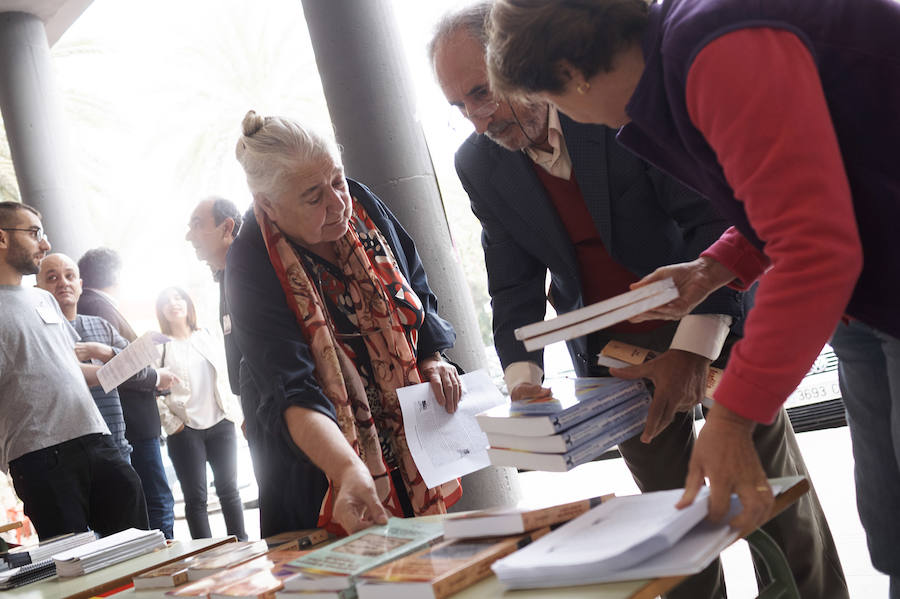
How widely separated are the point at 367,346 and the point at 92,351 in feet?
7.38

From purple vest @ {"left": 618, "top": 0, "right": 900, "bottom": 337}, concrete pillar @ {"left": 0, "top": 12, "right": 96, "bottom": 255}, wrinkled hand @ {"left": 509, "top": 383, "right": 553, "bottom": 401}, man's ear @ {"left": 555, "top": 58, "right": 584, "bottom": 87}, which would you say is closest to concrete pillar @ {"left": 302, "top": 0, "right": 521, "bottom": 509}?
wrinkled hand @ {"left": 509, "top": 383, "right": 553, "bottom": 401}

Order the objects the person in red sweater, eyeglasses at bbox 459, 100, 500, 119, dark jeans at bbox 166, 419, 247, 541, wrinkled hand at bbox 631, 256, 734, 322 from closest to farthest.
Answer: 1. the person in red sweater
2. wrinkled hand at bbox 631, 256, 734, 322
3. eyeglasses at bbox 459, 100, 500, 119
4. dark jeans at bbox 166, 419, 247, 541

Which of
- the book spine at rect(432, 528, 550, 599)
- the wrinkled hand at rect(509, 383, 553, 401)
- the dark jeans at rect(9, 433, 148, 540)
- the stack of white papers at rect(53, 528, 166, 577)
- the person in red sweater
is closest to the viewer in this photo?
the person in red sweater

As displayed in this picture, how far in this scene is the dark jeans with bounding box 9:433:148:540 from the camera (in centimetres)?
297

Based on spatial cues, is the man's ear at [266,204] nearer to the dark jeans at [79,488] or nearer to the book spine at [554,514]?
the book spine at [554,514]

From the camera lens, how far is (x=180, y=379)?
4461mm

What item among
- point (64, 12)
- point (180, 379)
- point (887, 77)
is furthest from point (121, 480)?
point (64, 12)

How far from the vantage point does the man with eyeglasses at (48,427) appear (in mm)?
2984

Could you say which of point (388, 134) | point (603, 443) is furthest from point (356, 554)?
point (388, 134)

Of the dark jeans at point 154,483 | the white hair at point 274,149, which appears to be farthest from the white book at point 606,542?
the dark jeans at point 154,483

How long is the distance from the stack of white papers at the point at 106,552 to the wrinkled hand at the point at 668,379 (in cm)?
136

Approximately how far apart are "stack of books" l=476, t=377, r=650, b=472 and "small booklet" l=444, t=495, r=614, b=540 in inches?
2.3

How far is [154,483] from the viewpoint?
155 inches

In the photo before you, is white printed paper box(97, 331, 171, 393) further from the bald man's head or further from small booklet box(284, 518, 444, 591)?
small booklet box(284, 518, 444, 591)
